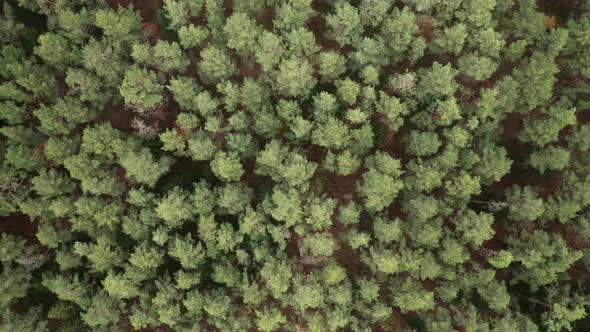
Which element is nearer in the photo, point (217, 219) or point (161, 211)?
point (161, 211)

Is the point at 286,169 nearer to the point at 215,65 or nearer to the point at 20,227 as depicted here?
the point at 215,65

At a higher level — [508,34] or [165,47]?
[508,34]

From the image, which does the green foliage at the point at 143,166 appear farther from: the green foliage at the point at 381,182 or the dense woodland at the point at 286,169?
the green foliage at the point at 381,182

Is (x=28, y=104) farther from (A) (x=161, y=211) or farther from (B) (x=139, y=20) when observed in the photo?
(A) (x=161, y=211)

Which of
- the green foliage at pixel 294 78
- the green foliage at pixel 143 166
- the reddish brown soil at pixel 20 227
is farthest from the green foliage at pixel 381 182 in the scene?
the reddish brown soil at pixel 20 227

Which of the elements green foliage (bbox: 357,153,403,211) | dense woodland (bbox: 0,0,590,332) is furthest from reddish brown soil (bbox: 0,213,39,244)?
green foliage (bbox: 357,153,403,211)

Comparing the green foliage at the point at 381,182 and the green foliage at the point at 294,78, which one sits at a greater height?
the green foliage at the point at 294,78

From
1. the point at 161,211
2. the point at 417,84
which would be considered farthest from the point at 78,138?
the point at 417,84

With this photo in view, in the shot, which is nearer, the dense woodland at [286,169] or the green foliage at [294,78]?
the dense woodland at [286,169]
